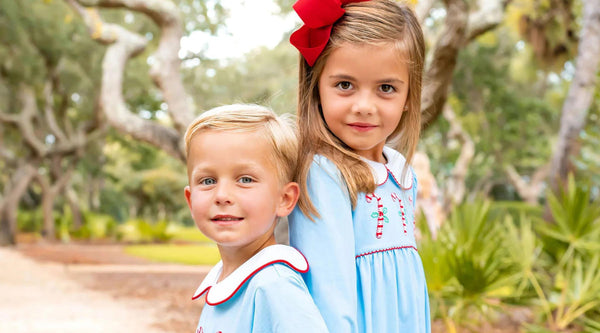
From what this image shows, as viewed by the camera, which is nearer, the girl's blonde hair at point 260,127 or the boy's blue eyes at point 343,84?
the girl's blonde hair at point 260,127

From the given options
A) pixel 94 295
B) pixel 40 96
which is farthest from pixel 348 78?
pixel 40 96

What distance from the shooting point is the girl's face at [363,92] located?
1570mm

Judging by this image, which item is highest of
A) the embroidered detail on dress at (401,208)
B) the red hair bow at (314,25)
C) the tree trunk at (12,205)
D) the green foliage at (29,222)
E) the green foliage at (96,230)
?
the red hair bow at (314,25)

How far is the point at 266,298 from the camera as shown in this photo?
1.38 metres

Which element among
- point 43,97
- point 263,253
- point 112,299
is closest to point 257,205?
point 263,253

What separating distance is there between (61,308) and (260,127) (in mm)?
8097

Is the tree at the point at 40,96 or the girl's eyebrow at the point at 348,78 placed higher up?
the girl's eyebrow at the point at 348,78

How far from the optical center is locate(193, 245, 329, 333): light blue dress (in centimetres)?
134

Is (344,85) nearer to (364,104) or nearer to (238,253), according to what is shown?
(364,104)

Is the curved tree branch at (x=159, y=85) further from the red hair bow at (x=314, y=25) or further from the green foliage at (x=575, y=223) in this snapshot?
the red hair bow at (x=314, y=25)

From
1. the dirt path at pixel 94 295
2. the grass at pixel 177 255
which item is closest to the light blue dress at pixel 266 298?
the dirt path at pixel 94 295

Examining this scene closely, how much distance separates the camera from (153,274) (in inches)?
489

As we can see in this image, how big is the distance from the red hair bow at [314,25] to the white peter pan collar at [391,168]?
0.34 meters

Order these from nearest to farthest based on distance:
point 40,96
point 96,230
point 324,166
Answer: point 324,166
point 40,96
point 96,230
